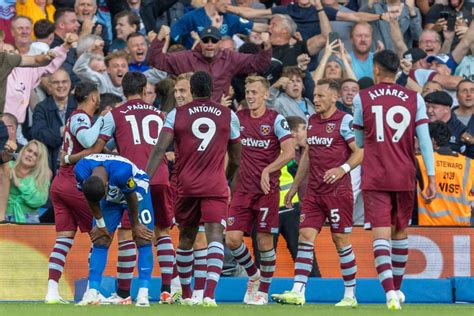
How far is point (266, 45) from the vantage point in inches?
755

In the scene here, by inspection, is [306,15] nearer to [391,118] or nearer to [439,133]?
[439,133]

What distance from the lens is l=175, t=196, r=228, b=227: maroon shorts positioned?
1481 centimetres

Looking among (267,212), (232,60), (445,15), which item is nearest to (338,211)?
(267,212)

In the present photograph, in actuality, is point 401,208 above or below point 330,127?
below

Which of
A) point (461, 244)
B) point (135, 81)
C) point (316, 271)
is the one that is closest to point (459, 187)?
point (461, 244)

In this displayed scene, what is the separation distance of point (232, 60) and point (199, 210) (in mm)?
4247

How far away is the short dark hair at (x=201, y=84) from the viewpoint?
1477cm

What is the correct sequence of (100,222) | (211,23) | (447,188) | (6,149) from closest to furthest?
(100,222) → (447,188) → (6,149) → (211,23)

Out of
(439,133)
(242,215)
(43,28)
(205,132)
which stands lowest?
(242,215)

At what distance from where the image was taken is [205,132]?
14.8 metres

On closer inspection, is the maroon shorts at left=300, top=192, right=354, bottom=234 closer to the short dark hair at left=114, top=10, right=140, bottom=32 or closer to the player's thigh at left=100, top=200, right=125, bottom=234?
the player's thigh at left=100, top=200, right=125, bottom=234

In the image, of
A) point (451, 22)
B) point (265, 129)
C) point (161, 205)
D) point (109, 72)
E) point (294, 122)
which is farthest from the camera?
point (451, 22)

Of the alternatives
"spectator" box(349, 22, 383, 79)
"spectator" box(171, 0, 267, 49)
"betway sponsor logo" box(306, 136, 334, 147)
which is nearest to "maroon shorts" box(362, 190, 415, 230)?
"betway sponsor logo" box(306, 136, 334, 147)

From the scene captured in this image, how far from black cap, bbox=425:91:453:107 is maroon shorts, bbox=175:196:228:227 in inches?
239
